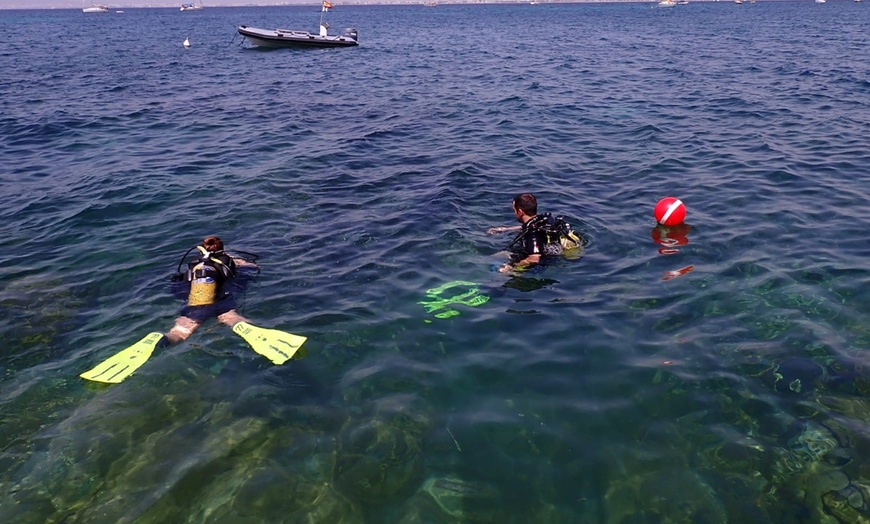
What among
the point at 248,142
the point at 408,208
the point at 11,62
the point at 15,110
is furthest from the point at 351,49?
the point at 408,208

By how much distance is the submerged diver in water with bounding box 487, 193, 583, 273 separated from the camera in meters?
9.48

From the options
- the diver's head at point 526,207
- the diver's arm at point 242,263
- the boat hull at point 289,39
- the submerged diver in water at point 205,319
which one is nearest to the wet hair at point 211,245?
the submerged diver in water at point 205,319

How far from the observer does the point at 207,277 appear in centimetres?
879

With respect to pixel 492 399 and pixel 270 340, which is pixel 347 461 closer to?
pixel 492 399

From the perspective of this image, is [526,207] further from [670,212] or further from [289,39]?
[289,39]

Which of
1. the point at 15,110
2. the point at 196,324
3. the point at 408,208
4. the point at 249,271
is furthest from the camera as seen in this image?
the point at 15,110

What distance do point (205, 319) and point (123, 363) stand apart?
139 centimetres

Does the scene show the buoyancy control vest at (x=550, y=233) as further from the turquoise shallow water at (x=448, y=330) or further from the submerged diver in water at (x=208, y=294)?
the submerged diver in water at (x=208, y=294)

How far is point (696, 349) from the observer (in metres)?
7.25

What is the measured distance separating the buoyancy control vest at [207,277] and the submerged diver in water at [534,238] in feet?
15.6

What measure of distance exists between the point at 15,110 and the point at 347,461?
1061 inches

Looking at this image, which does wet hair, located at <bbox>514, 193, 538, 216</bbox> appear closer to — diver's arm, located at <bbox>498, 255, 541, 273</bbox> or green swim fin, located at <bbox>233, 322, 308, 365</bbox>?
diver's arm, located at <bbox>498, 255, 541, 273</bbox>

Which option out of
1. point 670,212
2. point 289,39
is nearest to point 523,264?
point 670,212

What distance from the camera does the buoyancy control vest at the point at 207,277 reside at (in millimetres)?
8742
